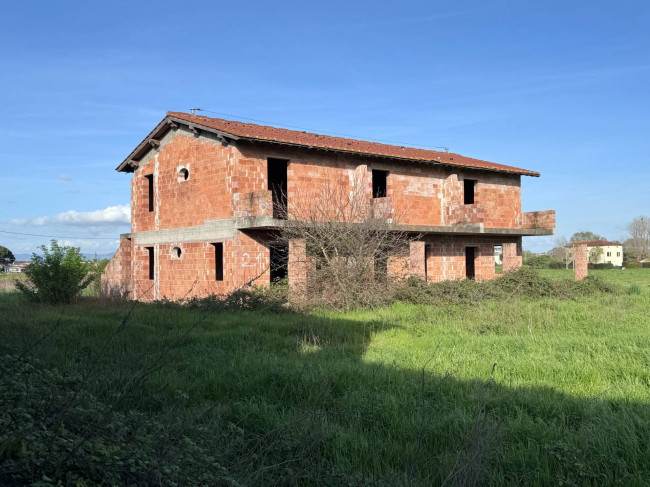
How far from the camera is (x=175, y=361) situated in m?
8.54

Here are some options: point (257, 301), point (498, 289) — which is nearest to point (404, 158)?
point (498, 289)

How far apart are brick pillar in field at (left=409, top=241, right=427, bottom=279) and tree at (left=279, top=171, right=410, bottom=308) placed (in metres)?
1.70

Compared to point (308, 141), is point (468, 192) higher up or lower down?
lower down

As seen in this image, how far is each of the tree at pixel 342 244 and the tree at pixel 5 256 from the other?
59.6 metres

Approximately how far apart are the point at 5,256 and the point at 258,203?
203ft

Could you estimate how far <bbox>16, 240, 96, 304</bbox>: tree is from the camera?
59.2 feet

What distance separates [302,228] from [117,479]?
13.9 meters

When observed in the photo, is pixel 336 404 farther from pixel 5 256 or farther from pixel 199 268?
pixel 5 256

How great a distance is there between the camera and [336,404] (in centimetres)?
652

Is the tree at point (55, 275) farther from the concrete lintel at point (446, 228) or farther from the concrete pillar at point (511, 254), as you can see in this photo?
the concrete pillar at point (511, 254)

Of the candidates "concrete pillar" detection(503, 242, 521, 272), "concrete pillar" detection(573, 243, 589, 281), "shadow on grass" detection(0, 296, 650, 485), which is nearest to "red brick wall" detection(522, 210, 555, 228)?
"concrete pillar" detection(503, 242, 521, 272)

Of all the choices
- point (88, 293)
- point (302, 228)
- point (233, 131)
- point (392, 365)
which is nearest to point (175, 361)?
point (392, 365)

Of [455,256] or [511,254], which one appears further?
[511,254]

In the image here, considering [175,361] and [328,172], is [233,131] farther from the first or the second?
[175,361]
